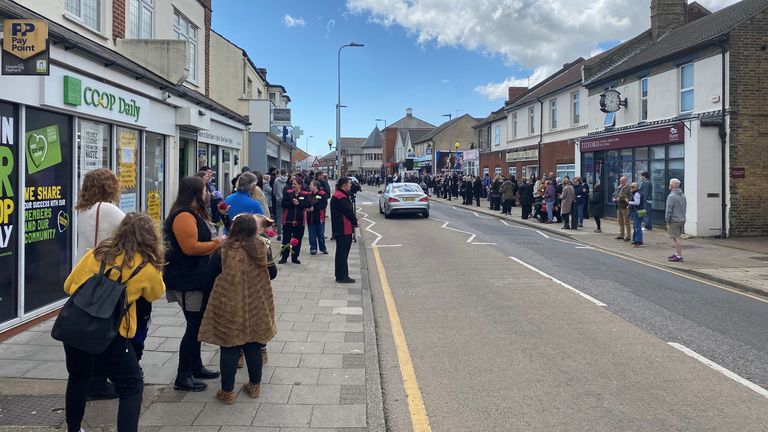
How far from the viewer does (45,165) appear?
7059mm

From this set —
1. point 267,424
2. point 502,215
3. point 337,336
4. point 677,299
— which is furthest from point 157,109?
point 502,215

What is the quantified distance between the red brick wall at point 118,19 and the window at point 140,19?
0.47m

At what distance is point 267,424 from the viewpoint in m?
4.37

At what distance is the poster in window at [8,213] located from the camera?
20.4 feet

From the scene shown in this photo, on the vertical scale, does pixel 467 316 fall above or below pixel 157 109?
below

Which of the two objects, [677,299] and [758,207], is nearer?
[677,299]

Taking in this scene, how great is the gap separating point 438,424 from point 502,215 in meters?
22.1

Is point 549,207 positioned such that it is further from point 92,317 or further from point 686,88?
point 92,317

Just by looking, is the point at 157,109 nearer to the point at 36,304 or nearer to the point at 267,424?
the point at 36,304

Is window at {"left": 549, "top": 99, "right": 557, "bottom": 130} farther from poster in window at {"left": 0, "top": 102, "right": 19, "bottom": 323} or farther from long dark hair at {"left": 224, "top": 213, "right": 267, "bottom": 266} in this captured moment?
long dark hair at {"left": 224, "top": 213, "right": 267, "bottom": 266}

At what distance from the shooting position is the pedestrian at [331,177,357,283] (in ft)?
33.3

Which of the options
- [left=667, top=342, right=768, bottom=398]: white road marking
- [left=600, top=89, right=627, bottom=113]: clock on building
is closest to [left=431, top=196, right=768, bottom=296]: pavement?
[left=667, top=342, right=768, bottom=398]: white road marking

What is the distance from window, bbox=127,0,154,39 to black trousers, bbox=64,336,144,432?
9.35 m

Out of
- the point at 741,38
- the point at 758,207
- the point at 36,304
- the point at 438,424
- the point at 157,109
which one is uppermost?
the point at 741,38
